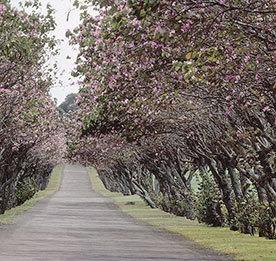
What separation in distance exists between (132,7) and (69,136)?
44.1 meters

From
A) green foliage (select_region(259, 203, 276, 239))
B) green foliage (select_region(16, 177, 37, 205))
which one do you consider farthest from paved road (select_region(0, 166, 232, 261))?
green foliage (select_region(16, 177, 37, 205))

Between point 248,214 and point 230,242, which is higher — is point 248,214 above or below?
above

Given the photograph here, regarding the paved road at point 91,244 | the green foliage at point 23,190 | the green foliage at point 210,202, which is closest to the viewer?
the paved road at point 91,244

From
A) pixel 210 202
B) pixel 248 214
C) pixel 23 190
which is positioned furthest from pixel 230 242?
pixel 23 190

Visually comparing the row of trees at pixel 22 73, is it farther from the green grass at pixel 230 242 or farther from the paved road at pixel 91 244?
the green grass at pixel 230 242

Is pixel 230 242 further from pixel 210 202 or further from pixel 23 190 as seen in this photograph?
pixel 23 190

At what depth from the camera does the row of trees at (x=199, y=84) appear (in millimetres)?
14526

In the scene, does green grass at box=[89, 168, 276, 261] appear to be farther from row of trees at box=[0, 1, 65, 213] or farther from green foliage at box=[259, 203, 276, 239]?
row of trees at box=[0, 1, 65, 213]

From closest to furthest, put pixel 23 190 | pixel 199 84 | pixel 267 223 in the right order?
pixel 199 84
pixel 267 223
pixel 23 190

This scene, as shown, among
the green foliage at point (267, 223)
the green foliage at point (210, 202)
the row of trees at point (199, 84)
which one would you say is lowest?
the green foliage at point (267, 223)

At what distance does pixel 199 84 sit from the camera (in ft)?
76.7

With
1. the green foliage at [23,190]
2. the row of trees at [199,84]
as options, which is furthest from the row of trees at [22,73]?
the green foliage at [23,190]

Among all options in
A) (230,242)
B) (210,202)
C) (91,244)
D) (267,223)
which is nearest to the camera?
(91,244)

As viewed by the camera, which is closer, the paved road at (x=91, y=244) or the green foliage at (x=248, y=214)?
the paved road at (x=91, y=244)
